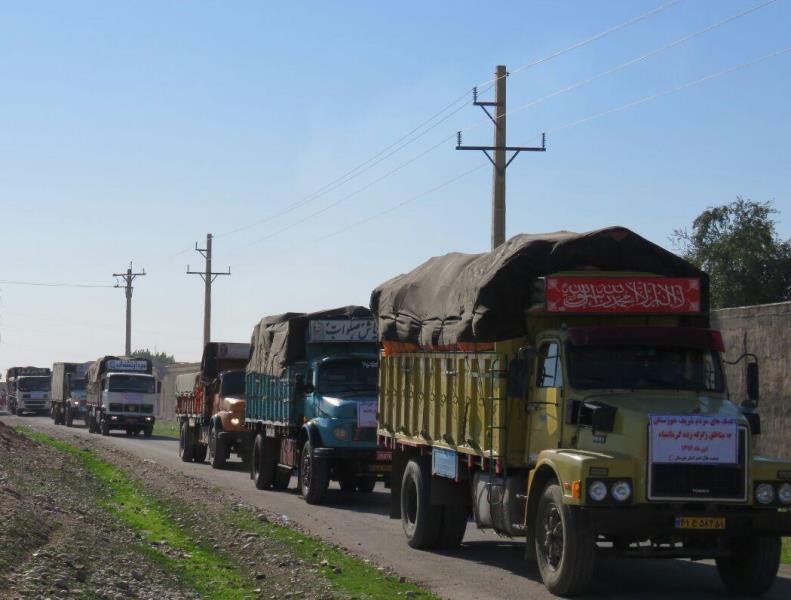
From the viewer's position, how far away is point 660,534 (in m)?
11.4

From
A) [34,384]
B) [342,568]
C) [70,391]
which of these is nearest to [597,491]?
[342,568]

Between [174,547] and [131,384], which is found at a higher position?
[131,384]

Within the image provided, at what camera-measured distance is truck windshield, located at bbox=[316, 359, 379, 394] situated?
75.8 ft

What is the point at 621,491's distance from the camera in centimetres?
1139

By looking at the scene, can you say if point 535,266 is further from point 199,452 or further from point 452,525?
point 199,452

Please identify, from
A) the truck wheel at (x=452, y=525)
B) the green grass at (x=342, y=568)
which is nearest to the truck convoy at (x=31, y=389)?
the green grass at (x=342, y=568)

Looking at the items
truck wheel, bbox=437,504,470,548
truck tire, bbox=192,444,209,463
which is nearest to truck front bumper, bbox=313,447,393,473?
truck wheel, bbox=437,504,470,548

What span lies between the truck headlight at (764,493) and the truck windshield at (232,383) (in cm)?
2181

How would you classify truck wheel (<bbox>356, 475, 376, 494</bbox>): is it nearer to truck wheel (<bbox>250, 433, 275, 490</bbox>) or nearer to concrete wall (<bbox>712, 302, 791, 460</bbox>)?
truck wheel (<bbox>250, 433, 275, 490</bbox>)

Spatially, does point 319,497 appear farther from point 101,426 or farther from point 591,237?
point 101,426

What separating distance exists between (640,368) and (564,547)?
1.99 meters

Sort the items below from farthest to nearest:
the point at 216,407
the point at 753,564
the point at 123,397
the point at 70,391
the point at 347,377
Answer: the point at 70,391 < the point at 123,397 < the point at 216,407 < the point at 347,377 < the point at 753,564

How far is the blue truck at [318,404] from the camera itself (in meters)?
22.0

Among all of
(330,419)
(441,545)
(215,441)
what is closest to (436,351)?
(441,545)
